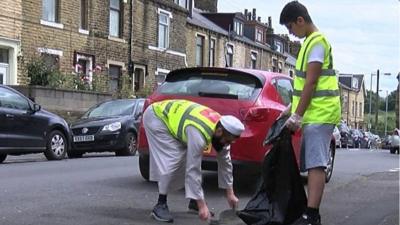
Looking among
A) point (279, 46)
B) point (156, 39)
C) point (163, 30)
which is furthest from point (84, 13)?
point (279, 46)

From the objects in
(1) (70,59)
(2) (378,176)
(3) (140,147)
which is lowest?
(2) (378,176)

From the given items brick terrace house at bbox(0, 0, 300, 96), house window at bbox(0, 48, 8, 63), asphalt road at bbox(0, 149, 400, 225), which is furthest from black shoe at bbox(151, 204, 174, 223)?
house window at bbox(0, 48, 8, 63)

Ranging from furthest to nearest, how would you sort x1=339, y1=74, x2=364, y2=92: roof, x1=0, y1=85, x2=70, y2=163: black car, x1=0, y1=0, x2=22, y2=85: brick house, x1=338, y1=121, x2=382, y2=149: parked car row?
x1=339, y1=74, x2=364, y2=92: roof → x1=338, y1=121, x2=382, y2=149: parked car row → x1=0, y1=0, x2=22, y2=85: brick house → x1=0, y1=85, x2=70, y2=163: black car

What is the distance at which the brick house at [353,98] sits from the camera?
75688 millimetres

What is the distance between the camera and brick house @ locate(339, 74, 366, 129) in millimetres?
75688

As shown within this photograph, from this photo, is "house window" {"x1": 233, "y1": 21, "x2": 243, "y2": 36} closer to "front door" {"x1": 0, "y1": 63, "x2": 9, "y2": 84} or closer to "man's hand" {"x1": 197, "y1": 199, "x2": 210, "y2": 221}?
"front door" {"x1": 0, "y1": 63, "x2": 9, "y2": 84}

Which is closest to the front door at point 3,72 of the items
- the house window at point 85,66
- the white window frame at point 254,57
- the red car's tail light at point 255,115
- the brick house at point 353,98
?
the house window at point 85,66

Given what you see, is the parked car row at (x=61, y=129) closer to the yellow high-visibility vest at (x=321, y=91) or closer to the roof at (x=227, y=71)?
the roof at (x=227, y=71)

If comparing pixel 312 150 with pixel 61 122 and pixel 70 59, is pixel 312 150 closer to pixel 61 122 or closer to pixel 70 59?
pixel 61 122

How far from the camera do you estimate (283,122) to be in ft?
A: 19.7

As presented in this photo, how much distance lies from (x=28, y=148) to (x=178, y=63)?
2179 centimetres

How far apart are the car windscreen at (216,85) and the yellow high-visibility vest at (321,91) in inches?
102

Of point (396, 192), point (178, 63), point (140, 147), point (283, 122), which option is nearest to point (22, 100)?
point (140, 147)

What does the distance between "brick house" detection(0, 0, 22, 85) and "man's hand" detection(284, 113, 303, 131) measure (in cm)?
1860
